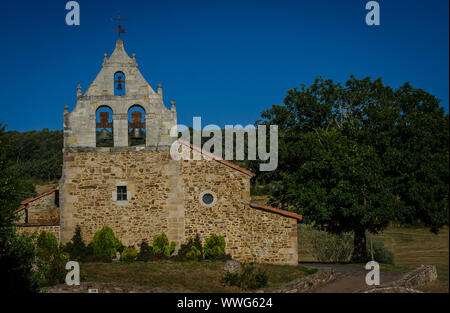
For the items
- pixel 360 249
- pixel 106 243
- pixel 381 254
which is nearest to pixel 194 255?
pixel 106 243

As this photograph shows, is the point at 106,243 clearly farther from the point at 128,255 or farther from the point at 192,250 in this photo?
the point at 192,250

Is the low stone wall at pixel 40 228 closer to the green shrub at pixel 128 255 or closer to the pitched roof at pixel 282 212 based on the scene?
the green shrub at pixel 128 255

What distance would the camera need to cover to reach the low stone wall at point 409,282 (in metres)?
14.7

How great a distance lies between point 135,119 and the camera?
876 inches

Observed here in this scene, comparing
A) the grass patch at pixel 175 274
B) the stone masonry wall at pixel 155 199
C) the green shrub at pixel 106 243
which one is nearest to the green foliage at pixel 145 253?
the stone masonry wall at pixel 155 199

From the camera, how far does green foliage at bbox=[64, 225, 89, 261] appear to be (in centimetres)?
2080

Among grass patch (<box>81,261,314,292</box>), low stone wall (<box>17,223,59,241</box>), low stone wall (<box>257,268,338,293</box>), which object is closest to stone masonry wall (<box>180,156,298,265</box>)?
grass patch (<box>81,261,314,292</box>)

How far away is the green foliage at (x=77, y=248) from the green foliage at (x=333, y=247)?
1817 centimetres

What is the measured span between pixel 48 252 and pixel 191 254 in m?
6.57

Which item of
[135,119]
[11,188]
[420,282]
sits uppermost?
[135,119]

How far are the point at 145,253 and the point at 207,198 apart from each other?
3.92 m
